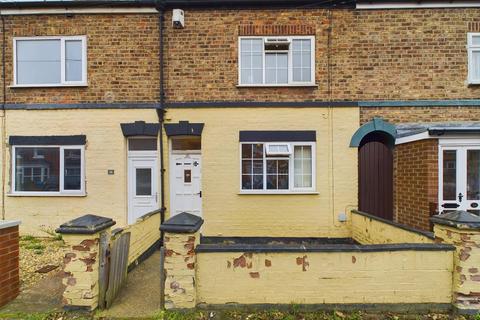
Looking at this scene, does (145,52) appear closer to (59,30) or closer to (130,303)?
(59,30)

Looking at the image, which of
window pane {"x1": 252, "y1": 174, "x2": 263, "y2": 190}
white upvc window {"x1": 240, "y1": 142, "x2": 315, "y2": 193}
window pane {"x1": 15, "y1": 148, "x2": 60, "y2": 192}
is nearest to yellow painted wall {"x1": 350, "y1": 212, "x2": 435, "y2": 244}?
white upvc window {"x1": 240, "y1": 142, "x2": 315, "y2": 193}

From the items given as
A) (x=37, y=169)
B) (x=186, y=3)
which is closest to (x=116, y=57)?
(x=186, y=3)

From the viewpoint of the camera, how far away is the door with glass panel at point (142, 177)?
831 cm

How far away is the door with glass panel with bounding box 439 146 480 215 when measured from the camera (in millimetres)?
6633

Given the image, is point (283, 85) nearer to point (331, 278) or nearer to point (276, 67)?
point (276, 67)

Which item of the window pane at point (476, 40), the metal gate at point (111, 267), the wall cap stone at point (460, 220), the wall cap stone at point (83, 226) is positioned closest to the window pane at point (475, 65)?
the window pane at point (476, 40)

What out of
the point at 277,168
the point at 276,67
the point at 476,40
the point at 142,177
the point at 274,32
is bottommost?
the point at 142,177

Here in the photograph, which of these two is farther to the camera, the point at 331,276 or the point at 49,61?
the point at 49,61

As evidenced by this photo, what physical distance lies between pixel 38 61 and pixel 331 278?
9.00m

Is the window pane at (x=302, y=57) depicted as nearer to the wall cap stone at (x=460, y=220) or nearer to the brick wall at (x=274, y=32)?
the brick wall at (x=274, y=32)

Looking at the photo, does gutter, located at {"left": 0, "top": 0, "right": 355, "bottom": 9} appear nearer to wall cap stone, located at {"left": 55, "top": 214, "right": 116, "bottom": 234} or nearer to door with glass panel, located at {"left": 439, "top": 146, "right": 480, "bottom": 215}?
door with glass panel, located at {"left": 439, "top": 146, "right": 480, "bottom": 215}

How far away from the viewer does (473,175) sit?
6.76 meters

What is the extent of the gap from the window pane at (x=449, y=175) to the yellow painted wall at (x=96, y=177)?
687 centimetres

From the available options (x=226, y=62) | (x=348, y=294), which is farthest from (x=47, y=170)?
(x=348, y=294)
